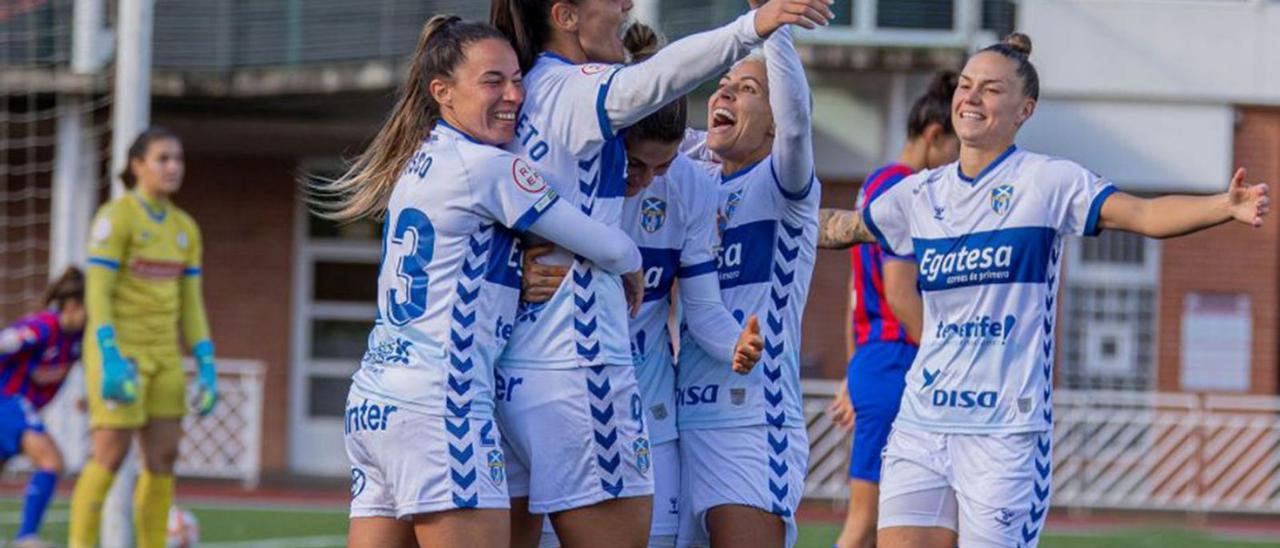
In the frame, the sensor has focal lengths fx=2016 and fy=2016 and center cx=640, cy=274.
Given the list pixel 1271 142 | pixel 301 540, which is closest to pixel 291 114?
pixel 301 540

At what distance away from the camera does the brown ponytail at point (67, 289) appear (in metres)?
11.5

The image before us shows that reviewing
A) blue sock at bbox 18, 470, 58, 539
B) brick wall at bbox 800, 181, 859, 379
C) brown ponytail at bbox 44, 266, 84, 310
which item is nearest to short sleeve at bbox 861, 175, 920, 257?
blue sock at bbox 18, 470, 58, 539

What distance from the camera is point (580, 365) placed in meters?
4.80

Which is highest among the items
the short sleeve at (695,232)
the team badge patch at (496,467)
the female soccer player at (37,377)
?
the short sleeve at (695,232)

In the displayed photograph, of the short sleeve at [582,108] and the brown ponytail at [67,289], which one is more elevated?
the short sleeve at [582,108]

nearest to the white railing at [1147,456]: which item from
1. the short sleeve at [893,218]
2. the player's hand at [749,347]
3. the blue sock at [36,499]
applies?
the blue sock at [36,499]

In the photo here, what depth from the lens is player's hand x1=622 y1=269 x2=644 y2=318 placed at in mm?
5074

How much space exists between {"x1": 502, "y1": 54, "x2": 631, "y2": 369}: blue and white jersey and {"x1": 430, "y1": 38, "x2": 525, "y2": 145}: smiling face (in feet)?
0.23

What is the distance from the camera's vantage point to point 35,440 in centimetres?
1093

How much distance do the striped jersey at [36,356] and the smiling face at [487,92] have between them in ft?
23.2

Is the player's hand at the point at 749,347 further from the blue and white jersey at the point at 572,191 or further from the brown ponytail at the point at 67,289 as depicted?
the brown ponytail at the point at 67,289

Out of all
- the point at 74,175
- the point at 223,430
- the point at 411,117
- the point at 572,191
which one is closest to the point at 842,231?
the point at 572,191

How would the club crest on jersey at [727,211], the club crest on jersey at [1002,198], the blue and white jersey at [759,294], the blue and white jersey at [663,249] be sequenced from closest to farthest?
the blue and white jersey at [663,249]
the blue and white jersey at [759,294]
the club crest on jersey at [727,211]
the club crest on jersey at [1002,198]

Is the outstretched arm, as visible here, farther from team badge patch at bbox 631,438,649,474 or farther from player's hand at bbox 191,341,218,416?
player's hand at bbox 191,341,218,416
